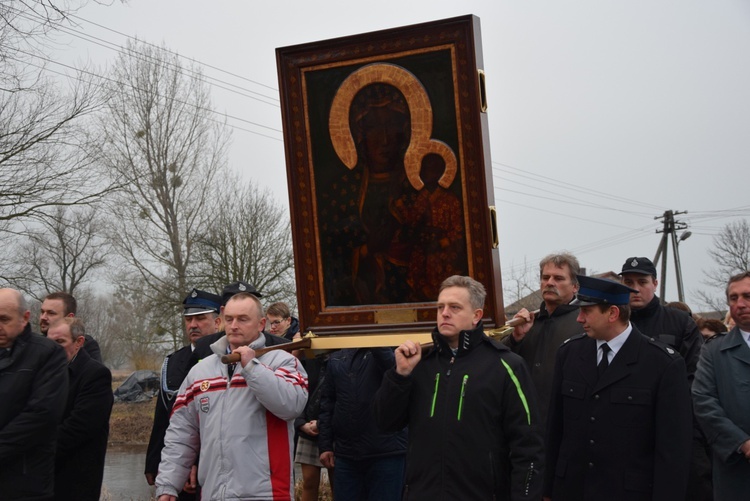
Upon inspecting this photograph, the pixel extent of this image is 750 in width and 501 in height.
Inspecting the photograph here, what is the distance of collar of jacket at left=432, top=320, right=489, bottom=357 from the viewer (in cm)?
497

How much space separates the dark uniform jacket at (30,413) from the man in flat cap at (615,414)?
3.33m

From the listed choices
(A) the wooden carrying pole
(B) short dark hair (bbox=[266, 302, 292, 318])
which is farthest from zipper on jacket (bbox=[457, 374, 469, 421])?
(B) short dark hair (bbox=[266, 302, 292, 318])

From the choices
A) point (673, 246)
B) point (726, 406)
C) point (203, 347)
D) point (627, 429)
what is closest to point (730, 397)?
point (726, 406)

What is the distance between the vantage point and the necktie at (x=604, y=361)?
5156mm

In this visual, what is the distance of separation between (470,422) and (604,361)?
3.11 ft

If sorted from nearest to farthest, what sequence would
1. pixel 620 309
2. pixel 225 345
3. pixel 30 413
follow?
1. pixel 620 309
2. pixel 225 345
3. pixel 30 413

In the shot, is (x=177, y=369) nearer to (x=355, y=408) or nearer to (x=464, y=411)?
(x=355, y=408)

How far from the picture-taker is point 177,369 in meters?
7.19

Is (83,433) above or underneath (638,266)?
underneath

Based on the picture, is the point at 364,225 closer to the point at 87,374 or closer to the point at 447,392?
the point at 447,392

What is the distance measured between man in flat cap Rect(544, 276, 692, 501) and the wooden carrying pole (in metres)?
0.55

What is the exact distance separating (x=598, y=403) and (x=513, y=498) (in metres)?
0.80

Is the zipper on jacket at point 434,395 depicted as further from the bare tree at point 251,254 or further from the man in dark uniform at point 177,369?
the bare tree at point 251,254

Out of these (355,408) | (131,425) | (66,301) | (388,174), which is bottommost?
(131,425)
